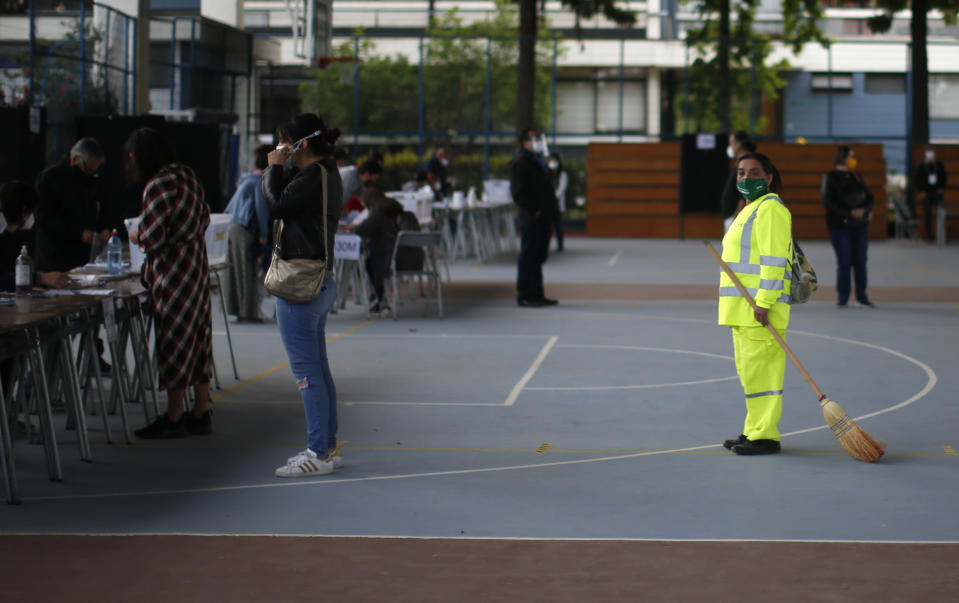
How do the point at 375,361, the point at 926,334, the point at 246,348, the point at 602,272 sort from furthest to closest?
the point at 602,272
the point at 926,334
the point at 246,348
the point at 375,361

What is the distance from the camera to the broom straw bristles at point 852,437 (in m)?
7.25

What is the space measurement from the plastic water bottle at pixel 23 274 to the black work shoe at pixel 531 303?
345 inches

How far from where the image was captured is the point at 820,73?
1741 inches

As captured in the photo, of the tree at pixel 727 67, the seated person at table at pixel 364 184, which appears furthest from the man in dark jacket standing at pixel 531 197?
the tree at pixel 727 67

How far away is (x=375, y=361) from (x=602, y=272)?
1013 cm

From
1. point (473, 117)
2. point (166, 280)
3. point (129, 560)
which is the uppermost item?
point (473, 117)

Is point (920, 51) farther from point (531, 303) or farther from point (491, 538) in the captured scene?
point (491, 538)

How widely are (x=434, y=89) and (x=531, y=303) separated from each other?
20969 millimetres

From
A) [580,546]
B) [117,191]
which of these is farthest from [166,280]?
[117,191]

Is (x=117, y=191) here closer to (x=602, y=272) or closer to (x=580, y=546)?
(x=602, y=272)

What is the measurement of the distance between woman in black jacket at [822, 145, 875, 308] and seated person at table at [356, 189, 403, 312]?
496cm

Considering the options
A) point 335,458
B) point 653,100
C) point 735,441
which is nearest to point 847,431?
point 735,441

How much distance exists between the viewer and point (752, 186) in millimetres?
7402

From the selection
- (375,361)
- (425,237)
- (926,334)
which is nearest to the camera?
(375,361)
